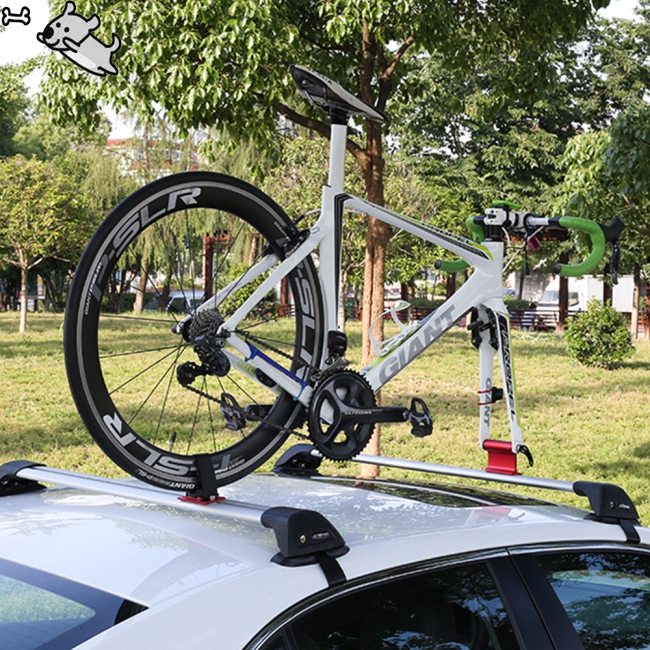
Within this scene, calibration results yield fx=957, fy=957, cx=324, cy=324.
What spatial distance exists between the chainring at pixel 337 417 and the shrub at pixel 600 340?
1618 centimetres

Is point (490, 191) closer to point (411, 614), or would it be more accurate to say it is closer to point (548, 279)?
point (548, 279)

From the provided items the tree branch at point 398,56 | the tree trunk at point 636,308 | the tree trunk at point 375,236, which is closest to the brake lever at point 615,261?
the tree trunk at point 375,236

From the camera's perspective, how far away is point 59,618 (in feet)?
5.59

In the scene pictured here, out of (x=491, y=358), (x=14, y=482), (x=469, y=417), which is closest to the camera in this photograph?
(x=14, y=482)

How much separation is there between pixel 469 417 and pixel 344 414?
9.78 m

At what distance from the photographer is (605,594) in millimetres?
2225

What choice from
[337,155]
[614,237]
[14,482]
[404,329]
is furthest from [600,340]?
[14,482]

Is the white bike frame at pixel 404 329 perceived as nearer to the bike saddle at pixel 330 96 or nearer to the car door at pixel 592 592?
the bike saddle at pixel 330 96

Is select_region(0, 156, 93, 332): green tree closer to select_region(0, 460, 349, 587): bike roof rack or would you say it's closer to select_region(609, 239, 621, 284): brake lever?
select_region(609, 239, 621, 284): brake lever

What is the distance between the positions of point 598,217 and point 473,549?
873 cm

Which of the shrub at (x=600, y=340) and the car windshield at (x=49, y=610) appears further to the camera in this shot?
the shrub at (x=600, y=340)

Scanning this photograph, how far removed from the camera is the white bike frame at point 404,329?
9.25 feet

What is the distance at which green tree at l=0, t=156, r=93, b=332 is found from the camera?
23.6m

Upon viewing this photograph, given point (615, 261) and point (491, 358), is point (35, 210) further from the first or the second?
point (615, 261)
